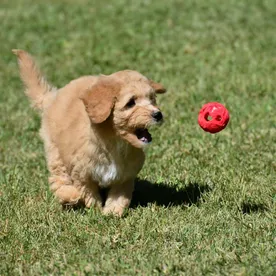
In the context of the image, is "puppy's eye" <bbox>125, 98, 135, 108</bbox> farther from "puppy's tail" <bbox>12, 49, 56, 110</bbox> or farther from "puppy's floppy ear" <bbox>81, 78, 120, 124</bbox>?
"puppy's tail" <bbox>12, 49, 56, 110</bbox>

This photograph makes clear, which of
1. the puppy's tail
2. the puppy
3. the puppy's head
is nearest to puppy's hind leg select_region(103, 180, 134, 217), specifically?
the puppy

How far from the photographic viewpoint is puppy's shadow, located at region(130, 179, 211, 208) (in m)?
5.42

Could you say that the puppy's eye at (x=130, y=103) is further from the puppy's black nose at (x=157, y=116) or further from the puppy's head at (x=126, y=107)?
the puppy's black nose at (x=157, y=116)

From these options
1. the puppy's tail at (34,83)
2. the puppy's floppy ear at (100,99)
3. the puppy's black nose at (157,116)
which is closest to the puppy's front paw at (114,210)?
the puppy's floppy ear at (100,99)

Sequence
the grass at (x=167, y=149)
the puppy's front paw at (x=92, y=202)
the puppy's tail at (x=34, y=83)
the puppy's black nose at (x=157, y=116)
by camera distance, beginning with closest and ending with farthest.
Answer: the grass at (x=167, y=149) < the puppy's black nose at (x=157, y=116) < the puppy's front paw at (x=92, y=202) < the puppy's tail at (x=34, y=83)

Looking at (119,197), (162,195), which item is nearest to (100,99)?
(119,197)

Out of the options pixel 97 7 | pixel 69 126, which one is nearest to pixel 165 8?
pixel 97 7

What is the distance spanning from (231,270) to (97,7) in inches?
389

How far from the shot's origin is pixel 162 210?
514 centimetres

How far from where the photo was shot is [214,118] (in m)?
5.29

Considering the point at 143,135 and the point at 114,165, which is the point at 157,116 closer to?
the point at 143,135

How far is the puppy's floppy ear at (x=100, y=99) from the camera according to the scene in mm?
4797

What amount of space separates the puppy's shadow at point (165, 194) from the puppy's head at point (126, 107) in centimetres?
74

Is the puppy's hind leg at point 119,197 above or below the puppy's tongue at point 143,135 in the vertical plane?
below
